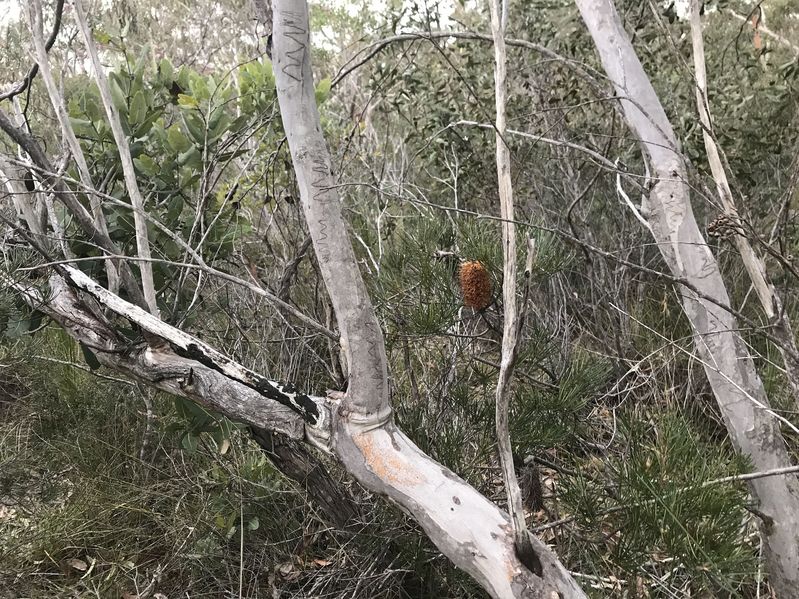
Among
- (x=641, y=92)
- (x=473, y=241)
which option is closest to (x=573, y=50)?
(x=641, y=92)

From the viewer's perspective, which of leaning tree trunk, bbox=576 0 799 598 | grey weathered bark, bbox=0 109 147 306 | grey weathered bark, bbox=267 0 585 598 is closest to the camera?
grey weathered bark, bbox=267 0 585 598

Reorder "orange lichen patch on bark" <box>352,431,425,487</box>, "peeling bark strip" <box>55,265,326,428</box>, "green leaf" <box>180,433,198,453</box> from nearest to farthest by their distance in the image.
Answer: "orange lichen patch on bark" <box>352,431,425,487</box>, "peeling bark strip" <box>55,265,326,428</box>, "green leaf" <box>180,433,198,453</box>

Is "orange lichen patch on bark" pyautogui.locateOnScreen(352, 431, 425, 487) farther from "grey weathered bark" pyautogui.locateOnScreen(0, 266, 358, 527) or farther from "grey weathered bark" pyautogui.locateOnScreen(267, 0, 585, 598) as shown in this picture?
"grey weathered bark" pyautogui.locateOnScreen(0, 266, 358, 527)

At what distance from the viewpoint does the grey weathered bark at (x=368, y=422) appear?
1189 millimetres

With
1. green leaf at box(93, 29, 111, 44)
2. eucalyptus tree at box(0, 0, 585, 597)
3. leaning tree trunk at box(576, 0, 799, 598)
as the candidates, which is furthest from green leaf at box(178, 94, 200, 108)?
leaning tree trunk at box(576, 0, 799, 598)

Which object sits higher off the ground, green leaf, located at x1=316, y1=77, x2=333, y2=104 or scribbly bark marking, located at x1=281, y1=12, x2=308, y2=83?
scribbly bark marking, located at x1=281, y1=12, x2=308, y2=83

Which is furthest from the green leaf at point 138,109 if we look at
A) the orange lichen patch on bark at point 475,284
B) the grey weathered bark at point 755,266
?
the grey weathered bark at point 755,266

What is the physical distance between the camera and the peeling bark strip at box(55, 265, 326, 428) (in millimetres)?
1468

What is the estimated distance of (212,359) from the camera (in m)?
1.60

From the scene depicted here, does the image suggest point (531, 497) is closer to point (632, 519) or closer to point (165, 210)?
point (632, 519)

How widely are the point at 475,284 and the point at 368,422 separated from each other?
0.56 meters

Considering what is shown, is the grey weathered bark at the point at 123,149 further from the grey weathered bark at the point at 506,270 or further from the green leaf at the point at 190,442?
the grey weathered bark at the point at 506,270

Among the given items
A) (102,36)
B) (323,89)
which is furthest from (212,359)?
(102,36)

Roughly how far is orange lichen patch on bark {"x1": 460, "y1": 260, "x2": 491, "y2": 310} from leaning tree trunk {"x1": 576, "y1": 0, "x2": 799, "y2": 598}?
1.67 ft
